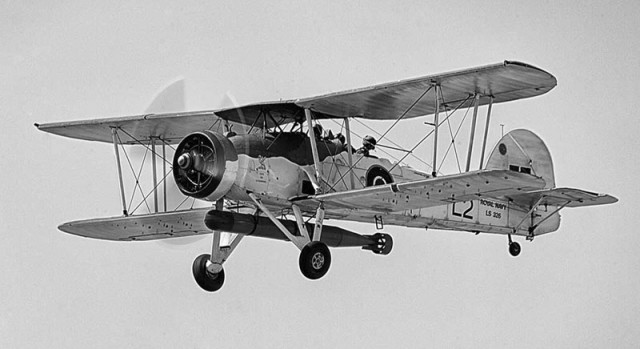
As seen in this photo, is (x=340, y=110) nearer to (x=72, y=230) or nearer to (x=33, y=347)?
(x=72, y=230)

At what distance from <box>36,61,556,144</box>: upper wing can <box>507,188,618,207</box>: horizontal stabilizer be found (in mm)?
2417

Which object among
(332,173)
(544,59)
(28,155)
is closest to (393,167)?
(332,173)

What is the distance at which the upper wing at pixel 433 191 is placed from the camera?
1173 centimetres

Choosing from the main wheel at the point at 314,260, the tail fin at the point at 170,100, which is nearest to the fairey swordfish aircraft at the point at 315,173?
the main wheel at the point at 314,260

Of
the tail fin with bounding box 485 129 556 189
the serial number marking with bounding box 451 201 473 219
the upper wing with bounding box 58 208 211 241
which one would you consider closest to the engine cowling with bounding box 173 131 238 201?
the upper wing with bounding box 58 208 211 241

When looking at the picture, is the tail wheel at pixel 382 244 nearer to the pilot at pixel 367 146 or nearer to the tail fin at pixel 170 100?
the pilot at pixel 367 146

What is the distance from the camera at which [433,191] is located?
12.5 m

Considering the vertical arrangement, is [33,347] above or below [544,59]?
below

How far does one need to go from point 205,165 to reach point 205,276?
201cm

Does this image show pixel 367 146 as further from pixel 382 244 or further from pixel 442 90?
pixel 442 90

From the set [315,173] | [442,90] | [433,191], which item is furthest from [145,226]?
[442,90]

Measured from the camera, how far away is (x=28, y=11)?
70.6 ft

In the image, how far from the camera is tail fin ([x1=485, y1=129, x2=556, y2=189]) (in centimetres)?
1550

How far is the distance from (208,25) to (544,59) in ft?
22.9
